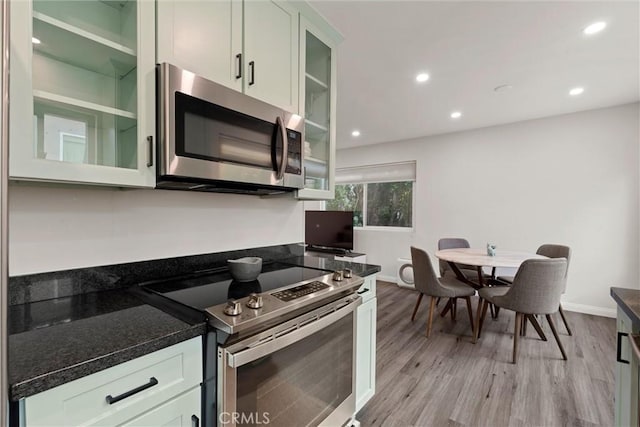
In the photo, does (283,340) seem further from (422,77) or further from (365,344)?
(422,77)

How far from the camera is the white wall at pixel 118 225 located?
105 cm

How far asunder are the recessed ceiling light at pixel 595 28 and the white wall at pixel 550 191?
6.60 ft

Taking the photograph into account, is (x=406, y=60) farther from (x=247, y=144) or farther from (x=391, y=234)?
(x=391, y=234)

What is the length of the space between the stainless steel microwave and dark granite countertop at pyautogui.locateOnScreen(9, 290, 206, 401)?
1.67 ft

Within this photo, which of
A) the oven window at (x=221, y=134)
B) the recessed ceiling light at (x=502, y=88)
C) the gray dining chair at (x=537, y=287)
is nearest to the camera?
the oven window at (x=221, y=134)

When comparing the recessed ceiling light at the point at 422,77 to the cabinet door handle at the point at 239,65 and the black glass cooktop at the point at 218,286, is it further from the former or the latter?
the black glass cooktop at the point at 218,286

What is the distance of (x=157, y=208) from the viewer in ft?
4.61

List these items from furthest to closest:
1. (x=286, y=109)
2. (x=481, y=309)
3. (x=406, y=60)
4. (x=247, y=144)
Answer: (x=481, y=309), (x=406, y=60), (x=286, y=109), (x=247, y=144)

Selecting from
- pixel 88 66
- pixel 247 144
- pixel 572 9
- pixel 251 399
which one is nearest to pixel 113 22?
pixel 88 66

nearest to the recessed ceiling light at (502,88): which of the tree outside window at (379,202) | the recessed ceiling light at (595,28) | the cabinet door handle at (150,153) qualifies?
the recessed ceiling light at (595,28)

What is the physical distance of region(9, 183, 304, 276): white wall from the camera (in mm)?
1055

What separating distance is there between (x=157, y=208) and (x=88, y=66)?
2.07 feet

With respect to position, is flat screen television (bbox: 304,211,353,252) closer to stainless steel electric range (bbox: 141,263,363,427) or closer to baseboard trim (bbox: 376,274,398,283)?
baseboard trim (bbox: 376,274,398,283)

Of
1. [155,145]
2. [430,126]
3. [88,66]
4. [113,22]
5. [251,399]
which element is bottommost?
[251,399]
